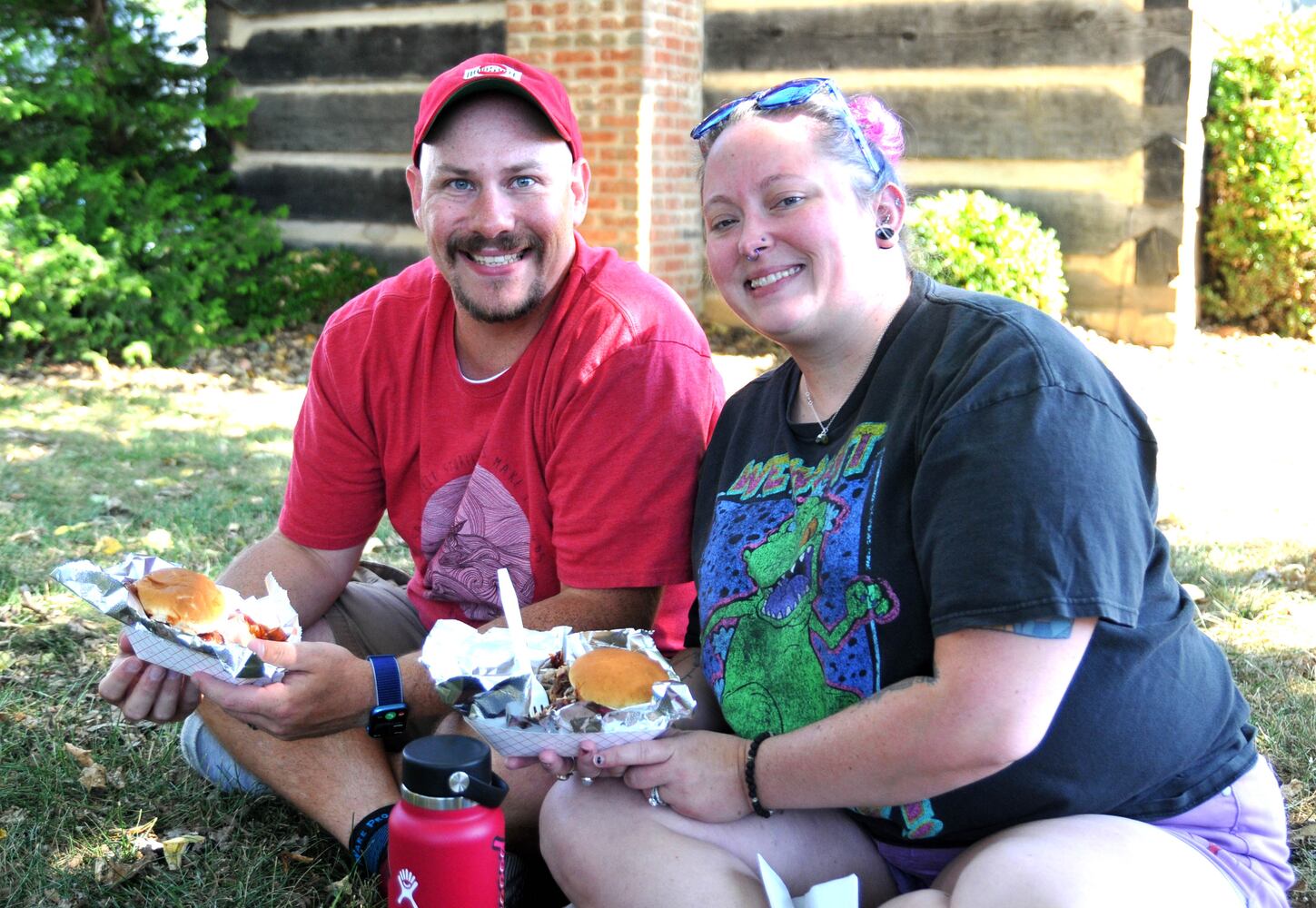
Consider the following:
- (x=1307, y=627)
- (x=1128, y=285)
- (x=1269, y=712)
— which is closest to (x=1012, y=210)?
(x=1128, y=285)

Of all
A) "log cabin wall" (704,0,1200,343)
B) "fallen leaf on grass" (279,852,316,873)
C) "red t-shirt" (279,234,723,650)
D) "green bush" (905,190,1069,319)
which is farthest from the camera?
"log cabin wall" (704,0,1200,343)

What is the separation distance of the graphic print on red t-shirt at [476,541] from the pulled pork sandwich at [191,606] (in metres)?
0.45

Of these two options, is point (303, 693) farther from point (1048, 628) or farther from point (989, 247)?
point (989, 247)

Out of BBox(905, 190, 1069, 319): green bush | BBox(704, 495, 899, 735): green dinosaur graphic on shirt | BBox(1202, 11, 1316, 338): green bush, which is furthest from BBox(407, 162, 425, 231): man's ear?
BBox(1202, 11, 1316, 338): green bush

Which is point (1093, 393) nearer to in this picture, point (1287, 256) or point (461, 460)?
point (461, 460)

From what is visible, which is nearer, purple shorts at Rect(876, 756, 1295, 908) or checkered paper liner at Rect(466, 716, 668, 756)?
purple shorts at Rect(876, 756, 1295, 908)

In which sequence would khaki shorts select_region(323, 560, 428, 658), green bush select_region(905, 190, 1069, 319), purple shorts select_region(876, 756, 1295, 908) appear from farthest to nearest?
1. green bush select_region(905, 190, 1069, 319)
2. khaki shorts select_region(323, 560, 428, 658)
3. purple shorts select_region(876, 756, 1295, 908)

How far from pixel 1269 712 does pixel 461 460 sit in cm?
196

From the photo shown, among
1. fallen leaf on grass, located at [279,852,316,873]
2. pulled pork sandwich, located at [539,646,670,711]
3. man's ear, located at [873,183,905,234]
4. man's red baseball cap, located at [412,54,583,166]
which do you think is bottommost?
fallen leaf on grass, located at [279,852,316,873]

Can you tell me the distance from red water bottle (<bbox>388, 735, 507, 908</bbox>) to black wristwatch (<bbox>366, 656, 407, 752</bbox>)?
699 mm

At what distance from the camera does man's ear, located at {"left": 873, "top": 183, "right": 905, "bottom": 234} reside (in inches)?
75.1

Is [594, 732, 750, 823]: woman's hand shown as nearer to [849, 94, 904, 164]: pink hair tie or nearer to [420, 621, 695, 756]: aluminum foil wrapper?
[420, 621, 695, 756]: aluminum foil wrapper

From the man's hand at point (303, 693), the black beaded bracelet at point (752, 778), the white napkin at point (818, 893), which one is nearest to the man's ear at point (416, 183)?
the man's hand at point (303, 693)

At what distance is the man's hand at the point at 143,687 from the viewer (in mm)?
2332
